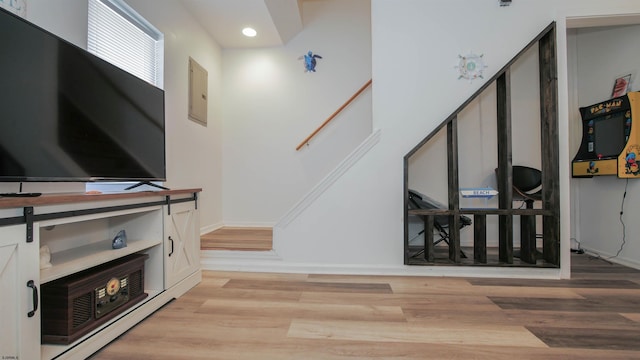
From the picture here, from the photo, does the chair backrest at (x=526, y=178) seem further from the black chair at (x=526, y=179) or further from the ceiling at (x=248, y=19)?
the ceiling at (x=248, y=19)

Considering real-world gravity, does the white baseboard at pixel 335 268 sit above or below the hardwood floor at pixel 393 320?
above

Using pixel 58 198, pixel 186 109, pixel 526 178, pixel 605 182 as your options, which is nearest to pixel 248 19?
pixel 186 109

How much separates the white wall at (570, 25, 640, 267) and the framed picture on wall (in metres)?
0.04

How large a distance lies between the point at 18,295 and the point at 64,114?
2.76ft

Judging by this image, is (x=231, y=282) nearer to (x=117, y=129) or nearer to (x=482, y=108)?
(x=117, y=129)

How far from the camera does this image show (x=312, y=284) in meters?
2.12

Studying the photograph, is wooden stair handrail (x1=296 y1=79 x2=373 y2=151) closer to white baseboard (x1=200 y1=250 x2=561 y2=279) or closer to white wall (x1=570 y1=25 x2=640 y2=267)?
white baseboard (x1=200 y1=250 x2=561 y2=279)

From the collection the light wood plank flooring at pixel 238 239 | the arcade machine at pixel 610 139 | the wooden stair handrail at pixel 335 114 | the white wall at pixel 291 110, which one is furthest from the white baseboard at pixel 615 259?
the light wood plank flooring at pixel 238 239

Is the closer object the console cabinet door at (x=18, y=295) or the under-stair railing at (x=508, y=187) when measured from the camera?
the console cabinet door at (x=18, y=295)

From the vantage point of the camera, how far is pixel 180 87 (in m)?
2.73

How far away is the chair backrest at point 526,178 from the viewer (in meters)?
2.70

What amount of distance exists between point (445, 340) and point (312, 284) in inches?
40.6

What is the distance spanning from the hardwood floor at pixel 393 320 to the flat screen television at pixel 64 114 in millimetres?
930

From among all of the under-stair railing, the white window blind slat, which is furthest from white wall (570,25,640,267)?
the white window blind slat
